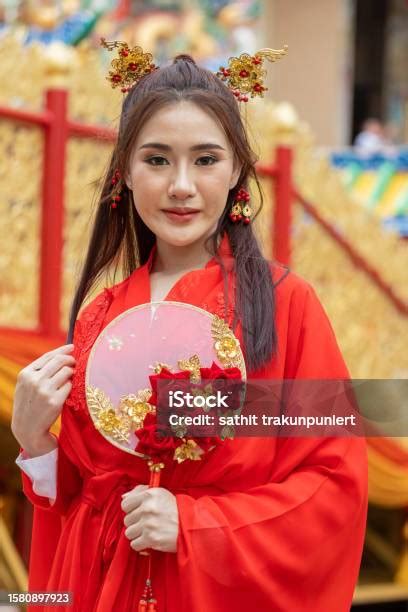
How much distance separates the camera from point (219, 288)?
71.1 inches

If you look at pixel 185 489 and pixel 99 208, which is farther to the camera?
pixel 99 208

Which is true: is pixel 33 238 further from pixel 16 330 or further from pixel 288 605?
pixel 288 605

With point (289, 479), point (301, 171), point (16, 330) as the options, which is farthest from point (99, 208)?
point (301, 171)

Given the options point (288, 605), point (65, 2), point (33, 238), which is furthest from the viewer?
point (65, 2)

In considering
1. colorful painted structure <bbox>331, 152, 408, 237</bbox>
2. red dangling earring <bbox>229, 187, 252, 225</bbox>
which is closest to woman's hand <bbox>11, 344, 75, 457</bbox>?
red dangling earring <bbox>229, 187, 252, 225</bbox>

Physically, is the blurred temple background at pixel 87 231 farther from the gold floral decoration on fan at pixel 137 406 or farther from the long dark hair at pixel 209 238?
the gold floral decoration on fan at pixel 137 406

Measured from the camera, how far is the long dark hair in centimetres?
177

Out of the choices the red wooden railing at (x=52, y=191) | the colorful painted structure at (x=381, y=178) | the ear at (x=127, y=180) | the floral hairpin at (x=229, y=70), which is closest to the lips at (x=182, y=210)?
the ear at (x=127, y=180)

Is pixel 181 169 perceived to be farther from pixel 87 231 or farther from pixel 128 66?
pixel 87 231

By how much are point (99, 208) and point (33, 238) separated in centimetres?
176

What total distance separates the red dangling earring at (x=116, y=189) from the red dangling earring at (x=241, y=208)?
0.63 ft

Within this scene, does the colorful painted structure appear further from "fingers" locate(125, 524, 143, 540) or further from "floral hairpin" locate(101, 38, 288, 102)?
"fingers" locate(125, 524, 143, 540)

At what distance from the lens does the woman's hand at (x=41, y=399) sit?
177cm

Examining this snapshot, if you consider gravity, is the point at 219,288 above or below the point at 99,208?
below
